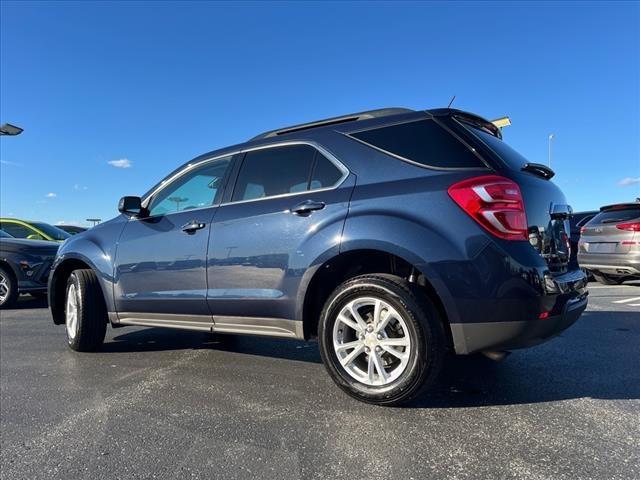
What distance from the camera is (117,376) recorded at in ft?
12.4

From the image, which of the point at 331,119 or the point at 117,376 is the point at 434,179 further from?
the point at 117,376

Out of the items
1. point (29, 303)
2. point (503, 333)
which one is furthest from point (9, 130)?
point (503, 333)

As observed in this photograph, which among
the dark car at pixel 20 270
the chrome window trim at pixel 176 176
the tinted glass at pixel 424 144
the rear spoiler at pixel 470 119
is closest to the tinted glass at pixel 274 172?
the chrome window trim at pixel 176 176

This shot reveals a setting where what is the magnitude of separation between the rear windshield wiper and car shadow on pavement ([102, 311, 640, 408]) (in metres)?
1.45

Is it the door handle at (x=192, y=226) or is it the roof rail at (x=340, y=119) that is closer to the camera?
the roof rail at (x=340, y=119)

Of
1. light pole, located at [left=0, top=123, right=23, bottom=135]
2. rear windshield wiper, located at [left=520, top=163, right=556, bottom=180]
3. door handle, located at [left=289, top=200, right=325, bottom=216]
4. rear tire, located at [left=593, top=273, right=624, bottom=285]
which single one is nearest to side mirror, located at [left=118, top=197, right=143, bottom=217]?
door handle, located at [left=289, top=200, right=325, bottom=216]

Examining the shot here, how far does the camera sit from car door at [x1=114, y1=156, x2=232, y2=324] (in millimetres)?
3795

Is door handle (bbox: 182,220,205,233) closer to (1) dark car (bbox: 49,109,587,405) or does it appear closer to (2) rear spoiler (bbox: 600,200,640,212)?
(1) dark car (bbox: 49,109,587,405)

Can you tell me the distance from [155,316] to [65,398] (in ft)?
3.27

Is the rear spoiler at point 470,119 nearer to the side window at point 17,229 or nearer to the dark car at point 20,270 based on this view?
the dark car at point 20,270

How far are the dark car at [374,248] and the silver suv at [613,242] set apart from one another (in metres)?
5.97

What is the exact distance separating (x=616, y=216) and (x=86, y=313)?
8.64 metres

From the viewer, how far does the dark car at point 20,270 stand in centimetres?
785

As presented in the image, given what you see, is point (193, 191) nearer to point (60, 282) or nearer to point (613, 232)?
point (60, 282)
